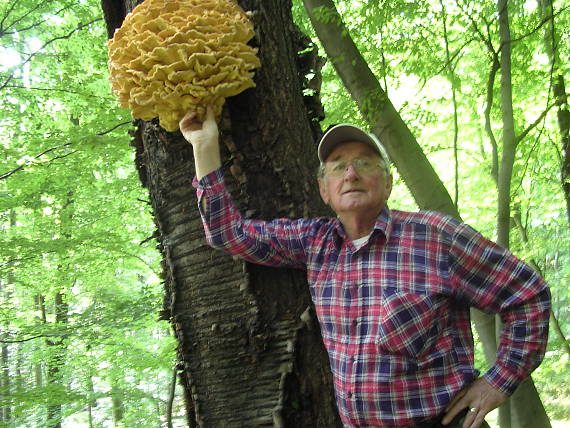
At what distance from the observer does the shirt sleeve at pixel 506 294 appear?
163 cm

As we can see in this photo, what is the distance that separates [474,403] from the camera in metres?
1.63

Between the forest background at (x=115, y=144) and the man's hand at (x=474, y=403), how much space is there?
3.58m

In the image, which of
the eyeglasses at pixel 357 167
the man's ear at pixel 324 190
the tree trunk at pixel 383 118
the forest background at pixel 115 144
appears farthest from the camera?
the forest background at pixel 115 144

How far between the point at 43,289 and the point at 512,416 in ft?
30.7

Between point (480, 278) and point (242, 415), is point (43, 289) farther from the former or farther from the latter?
point (480, 278)

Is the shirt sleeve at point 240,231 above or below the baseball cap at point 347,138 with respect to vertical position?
below

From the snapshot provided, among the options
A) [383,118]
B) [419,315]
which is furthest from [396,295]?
[383,118]

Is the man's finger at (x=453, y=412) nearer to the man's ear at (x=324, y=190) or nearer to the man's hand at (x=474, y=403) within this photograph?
the man's hand at (x=474, y=403)

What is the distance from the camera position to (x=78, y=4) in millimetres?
7668

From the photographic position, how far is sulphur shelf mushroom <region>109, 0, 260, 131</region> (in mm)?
1740

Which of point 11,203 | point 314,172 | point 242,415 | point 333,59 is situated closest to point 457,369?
point 242,415

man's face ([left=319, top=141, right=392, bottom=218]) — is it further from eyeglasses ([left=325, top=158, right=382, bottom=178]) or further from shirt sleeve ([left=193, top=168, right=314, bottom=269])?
shirt sleeve ([left=193, top=168, right=314, bottom=269])

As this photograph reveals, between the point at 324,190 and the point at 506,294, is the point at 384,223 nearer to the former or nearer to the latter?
the point at 324,190

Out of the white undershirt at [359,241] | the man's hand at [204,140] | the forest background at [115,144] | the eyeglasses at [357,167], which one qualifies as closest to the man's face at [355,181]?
the eyeglasses at [357,167]
